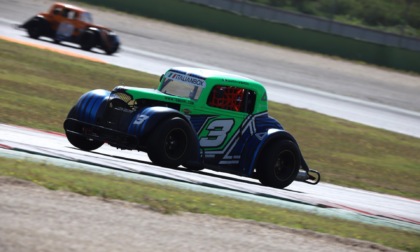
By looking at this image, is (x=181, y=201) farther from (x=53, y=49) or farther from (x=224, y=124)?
(x=53, y=49)

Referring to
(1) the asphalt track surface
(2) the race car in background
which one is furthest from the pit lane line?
(2) the race car in background

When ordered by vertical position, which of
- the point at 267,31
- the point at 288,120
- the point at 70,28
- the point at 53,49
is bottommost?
the point at 53,49

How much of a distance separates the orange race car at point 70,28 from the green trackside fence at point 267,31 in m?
8.89

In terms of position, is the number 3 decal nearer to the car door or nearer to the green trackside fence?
the car door

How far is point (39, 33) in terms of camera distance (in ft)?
98.1

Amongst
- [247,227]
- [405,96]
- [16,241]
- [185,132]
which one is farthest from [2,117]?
[405,96]

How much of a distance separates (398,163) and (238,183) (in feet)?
27.1

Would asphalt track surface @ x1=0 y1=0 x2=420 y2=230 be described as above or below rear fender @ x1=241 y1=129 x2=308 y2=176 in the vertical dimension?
below

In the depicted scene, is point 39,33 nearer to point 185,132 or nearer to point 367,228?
point 185,132

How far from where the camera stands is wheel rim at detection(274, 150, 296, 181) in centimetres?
1373

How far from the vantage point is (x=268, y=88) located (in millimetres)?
29781

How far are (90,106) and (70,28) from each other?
691 inches

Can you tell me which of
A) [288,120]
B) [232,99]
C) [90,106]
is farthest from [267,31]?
[90,106]

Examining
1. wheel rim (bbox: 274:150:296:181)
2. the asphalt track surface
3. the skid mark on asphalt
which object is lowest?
the skid mark on asphalt
